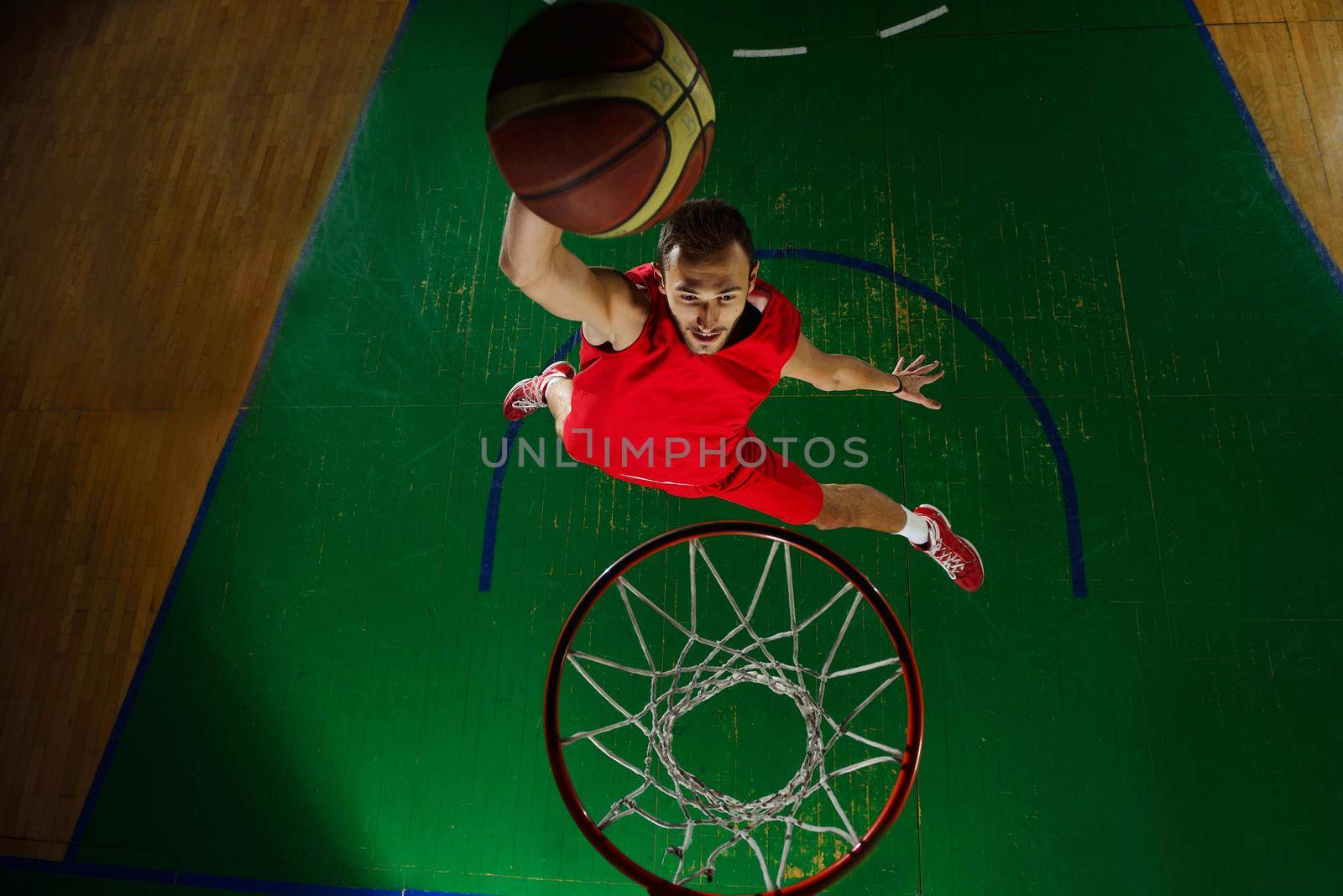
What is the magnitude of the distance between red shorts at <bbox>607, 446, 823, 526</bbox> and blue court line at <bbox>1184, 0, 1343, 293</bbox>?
118 inches

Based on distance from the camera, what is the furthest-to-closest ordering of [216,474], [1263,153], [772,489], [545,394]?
[1263,153], [216,474], [545,394], [772,489]

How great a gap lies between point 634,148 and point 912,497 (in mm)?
2359

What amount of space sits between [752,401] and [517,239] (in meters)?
1.16

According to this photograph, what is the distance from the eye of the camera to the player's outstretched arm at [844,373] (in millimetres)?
2801

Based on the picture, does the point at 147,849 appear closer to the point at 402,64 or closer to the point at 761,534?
the point at 761,534

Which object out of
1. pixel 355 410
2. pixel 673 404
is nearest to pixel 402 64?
pixel 355 410

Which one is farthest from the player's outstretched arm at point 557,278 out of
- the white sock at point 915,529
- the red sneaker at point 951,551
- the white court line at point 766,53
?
the white court line at point 766,53

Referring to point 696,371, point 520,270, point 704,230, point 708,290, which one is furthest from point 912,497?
point 520,270

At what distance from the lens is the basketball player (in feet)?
6.95

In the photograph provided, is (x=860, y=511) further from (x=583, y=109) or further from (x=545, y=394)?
(x=583, y=109)

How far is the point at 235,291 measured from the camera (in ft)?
14.3

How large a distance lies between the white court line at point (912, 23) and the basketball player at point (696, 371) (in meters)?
2.44

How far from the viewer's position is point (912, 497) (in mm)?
3557

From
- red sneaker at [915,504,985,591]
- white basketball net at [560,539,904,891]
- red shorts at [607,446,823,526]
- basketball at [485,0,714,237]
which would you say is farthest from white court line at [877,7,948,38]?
basketball at [485,0,714,237]
